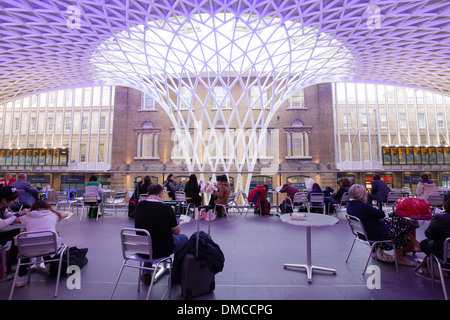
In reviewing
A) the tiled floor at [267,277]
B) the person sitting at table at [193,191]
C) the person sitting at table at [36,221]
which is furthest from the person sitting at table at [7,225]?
the person sitting at table at [193,191]

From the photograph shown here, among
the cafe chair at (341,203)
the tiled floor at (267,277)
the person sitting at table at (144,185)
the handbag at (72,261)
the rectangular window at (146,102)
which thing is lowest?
the tiled floor at (267,277)

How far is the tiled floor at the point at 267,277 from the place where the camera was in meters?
3.31

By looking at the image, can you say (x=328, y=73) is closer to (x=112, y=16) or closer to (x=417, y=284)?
(x=112, y=16)

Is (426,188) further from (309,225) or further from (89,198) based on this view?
(89,198)

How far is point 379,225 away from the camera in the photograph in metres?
4.23

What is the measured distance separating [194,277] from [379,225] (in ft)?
10.8

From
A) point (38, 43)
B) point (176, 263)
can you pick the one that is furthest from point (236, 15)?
point (176, 263)

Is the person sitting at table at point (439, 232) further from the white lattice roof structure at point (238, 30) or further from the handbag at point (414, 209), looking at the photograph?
the white lattice roof structure at point (238, 30)

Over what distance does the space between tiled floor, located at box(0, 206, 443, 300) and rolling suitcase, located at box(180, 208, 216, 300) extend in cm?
14

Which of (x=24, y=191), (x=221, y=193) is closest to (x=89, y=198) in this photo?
(x=24, y=191)

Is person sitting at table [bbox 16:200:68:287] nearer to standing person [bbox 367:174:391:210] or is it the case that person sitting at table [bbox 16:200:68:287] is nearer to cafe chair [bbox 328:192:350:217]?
cafe chair [bbox 328:192:350:217]

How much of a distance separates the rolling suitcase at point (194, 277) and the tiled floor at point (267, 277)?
0.14m

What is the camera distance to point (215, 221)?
8.55 metres

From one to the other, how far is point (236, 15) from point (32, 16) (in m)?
9.68
